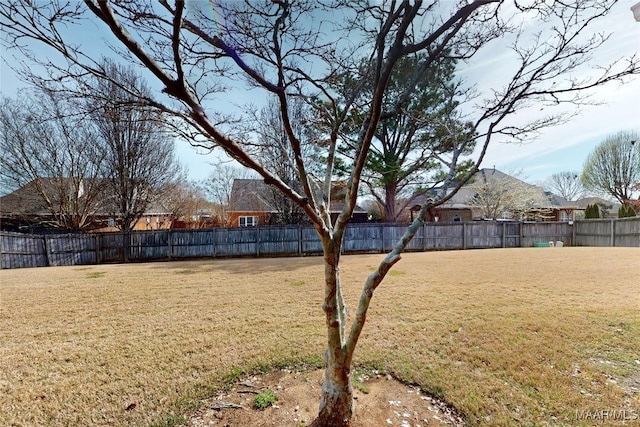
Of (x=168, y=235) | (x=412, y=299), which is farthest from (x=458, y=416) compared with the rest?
(x=168, y=235)

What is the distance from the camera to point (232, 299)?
527 cm

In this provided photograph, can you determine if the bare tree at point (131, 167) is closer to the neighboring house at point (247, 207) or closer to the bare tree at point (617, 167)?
the neighboring house at point (247, 207)

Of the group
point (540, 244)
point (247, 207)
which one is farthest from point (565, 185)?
point (247, 207)

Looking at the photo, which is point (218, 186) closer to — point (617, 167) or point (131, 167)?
point (131, 167)

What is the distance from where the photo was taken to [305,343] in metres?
3.31

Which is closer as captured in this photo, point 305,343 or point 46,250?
point 305,343

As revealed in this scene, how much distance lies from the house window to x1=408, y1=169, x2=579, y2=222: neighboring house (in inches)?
447

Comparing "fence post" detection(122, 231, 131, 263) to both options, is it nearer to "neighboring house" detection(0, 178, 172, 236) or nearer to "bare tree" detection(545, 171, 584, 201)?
"neighboring house" detection(0, 178, 172, 236)

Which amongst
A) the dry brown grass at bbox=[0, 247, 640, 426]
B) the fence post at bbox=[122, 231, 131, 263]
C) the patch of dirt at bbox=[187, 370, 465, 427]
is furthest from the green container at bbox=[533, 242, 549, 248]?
the fence post at bbox=[122, 231, 131, 263]

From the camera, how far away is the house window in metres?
19.9

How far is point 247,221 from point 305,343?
17.4m

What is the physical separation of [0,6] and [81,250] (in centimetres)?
1322

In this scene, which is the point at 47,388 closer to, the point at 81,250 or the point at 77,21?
the point at 77,21

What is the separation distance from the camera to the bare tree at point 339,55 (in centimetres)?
181
